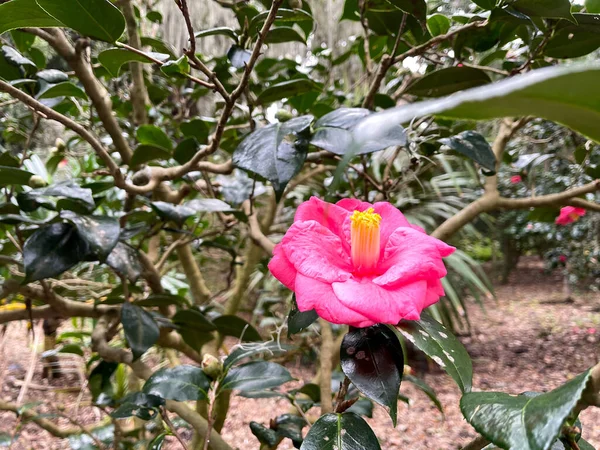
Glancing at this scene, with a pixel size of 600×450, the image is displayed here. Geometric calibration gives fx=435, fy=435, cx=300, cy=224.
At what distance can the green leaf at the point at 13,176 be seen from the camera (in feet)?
1.96

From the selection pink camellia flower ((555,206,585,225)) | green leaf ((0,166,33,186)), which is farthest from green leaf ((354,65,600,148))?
pink camellia flower ((555,206,585,225))

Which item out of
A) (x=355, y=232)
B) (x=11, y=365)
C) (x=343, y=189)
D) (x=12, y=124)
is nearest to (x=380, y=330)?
(x=355, y=232)

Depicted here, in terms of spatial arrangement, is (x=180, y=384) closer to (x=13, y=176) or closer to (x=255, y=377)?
(x=255, y=377)

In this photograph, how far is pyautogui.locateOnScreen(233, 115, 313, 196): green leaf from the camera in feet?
1.61

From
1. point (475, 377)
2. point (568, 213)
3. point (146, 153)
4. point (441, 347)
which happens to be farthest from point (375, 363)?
point (475, 377)

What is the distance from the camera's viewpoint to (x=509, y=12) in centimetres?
49

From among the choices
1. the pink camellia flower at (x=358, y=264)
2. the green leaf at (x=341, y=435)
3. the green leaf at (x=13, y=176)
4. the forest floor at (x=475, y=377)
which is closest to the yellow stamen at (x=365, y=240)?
the pink camellia flower at (x=358, y=264)

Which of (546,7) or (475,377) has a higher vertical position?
(546,7)

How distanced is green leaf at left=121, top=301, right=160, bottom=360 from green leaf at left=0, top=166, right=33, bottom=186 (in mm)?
244

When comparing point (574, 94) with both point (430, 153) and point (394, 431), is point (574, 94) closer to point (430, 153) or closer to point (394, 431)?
point (430, 153)

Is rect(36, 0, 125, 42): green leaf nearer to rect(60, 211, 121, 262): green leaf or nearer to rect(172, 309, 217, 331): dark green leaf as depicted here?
rect(60, 211, 121, 262): green leaf

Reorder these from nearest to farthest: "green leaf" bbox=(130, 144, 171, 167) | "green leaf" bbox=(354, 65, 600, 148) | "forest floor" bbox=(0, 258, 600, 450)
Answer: "green leaf" bbox=(354, 65, 600, 148) → "green leaf" bbox=(130, 144, 171, 167) → "forest floor" bbox=(0, 258, 600, 450)

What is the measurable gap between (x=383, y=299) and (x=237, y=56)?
1.36 feet

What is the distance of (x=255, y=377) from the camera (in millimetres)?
600
